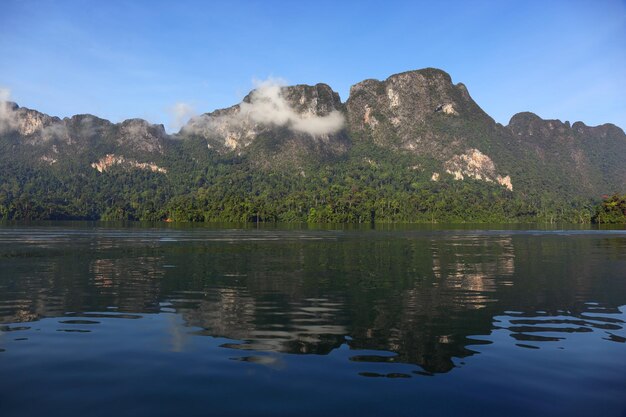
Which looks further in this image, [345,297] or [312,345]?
[345,297]

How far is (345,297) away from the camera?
91.2 ft

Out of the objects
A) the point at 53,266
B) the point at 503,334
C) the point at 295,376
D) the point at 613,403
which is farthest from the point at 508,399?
the point at 53,266

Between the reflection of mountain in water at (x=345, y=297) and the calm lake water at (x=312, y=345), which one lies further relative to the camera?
the reflection of mountain in water at (x=345, y=297)

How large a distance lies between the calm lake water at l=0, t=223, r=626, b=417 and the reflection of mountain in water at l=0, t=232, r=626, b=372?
0.48ft

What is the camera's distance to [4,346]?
56.7 feet

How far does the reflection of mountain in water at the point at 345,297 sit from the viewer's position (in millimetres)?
18766

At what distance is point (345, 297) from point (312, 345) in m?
10.5

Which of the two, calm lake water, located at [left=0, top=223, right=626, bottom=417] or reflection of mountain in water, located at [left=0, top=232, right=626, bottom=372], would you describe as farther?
reflection of mountain in water, located at [left=0, top=232, right=626, bottom=372]

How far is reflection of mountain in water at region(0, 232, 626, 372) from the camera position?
18.8 m

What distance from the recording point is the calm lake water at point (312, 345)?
12227mm

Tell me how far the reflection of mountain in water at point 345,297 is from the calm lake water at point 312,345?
0.15 m

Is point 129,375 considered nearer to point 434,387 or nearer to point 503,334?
point 434,387

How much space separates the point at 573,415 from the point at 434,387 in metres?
3.31

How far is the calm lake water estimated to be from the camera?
40.1 ft
